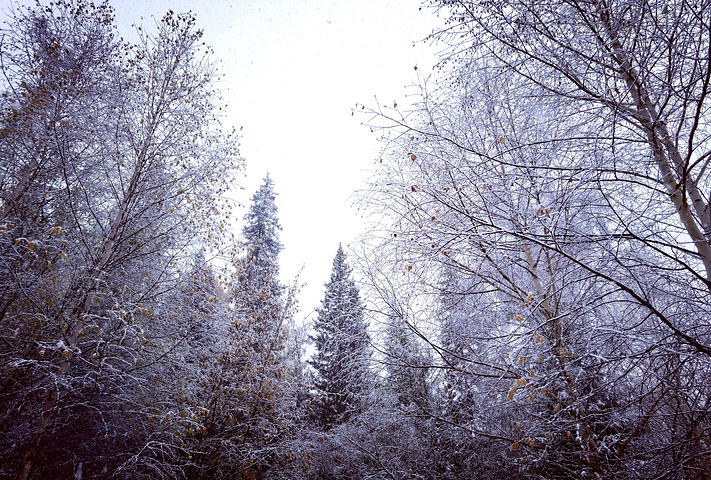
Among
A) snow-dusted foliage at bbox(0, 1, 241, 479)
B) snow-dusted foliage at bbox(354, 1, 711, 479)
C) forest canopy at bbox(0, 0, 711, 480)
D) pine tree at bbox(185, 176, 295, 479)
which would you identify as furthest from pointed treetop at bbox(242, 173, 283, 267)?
snow-dusted foliage at bbox(354, 1, 711, 479)

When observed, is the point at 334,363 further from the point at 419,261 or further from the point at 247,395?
the point at 419,261

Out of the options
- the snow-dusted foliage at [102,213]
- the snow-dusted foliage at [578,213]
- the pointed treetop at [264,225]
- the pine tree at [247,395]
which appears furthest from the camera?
the pointed treetop at [264,225]

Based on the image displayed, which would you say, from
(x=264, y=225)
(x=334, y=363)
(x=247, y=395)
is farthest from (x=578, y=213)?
(x=264, y=225)

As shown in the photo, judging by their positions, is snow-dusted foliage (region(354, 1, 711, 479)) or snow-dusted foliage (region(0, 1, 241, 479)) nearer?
snow-dusted foliage (region(354, 1, 711, 479))

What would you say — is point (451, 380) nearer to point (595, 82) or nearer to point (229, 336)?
point (595, 82)

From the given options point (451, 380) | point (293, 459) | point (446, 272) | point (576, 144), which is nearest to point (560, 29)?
point (576, 144)

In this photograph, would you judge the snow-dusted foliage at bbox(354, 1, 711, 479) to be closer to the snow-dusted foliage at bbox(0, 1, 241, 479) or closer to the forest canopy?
the forest canopy

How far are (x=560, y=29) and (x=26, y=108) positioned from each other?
20.9 ft

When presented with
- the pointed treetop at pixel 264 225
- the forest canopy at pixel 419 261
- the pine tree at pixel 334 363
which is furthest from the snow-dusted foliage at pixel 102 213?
the pointed treetop at pixel 264 225

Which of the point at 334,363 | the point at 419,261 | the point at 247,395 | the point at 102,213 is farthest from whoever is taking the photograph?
the point at 334,363

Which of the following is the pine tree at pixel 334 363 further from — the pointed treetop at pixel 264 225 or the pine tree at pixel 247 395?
the pointed treetop at pixel 264 225

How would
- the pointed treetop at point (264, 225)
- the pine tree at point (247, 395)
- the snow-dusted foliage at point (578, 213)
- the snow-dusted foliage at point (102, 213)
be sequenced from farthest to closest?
the pointed treetop at point (264, 225)
the pine tree at point (247, 395)
the snow-dusted foliage at point (102, 213)
the snow-dusted foliage at point (578, 213)

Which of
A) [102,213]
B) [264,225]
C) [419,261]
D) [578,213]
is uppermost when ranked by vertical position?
[264,225]

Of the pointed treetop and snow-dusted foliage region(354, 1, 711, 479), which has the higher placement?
the pointed treetop
